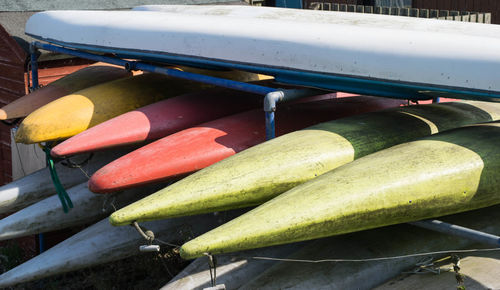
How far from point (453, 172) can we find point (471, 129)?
2.05 feet

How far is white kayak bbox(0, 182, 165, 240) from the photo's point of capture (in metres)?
5.16

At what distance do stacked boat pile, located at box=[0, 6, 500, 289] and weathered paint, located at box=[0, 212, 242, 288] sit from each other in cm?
1

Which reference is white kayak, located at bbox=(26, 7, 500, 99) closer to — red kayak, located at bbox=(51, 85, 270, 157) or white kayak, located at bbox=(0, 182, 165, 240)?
red kayak, located at bbox=(51, 85, 270, 157)

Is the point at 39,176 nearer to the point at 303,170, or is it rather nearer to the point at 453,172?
the point at 303,170

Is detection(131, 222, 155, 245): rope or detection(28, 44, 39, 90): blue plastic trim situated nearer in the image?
detection(131, 222, 155, 245): rope

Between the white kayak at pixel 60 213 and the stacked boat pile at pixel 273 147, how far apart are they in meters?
0.01

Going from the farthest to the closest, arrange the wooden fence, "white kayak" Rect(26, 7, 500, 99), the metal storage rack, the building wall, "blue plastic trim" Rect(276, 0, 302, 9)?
"blue plastic trim" Rect(276, 0, 302, 9)
the wooden fence
the building wall
"white kayak" Rect(26, 7, 500, 99)
the metal storage rack

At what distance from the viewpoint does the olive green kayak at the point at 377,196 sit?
306 centimetres

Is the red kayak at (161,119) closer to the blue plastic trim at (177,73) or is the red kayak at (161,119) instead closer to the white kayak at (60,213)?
the blue plastic trim at (177,73)

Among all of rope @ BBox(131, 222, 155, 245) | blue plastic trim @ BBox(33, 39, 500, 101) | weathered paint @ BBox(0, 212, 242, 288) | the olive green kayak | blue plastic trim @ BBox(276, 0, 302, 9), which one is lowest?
weathered paint @ BBox(0, 212, 242, 288)

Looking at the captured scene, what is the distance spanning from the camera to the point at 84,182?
18.5 feet

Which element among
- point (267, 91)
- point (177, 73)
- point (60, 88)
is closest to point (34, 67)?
point (60, 88)

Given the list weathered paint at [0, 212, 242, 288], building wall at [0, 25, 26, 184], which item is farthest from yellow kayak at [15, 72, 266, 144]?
building wall at [0, 25, 26, 184]

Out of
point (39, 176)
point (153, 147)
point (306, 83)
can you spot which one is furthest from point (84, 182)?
point (306, 83)
